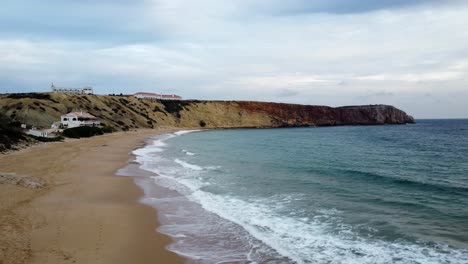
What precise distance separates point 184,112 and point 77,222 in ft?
309

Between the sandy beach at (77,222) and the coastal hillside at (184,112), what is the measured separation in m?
44.3

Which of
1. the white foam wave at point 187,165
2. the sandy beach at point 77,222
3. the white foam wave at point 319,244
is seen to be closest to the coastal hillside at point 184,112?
the white foam wave at point 187,165

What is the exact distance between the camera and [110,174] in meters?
22.7

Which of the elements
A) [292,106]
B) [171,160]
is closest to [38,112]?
[171,160]

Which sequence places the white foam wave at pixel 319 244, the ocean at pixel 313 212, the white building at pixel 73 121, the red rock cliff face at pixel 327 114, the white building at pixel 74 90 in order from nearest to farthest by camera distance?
the white foam wave at pixel 319 244
the ocean at pixel 313 212
the white building at pixel 73 121
the white building at pixel 74 90
the red rock cliff face at pixel 327 114

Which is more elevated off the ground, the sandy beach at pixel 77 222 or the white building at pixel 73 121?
the white building at pixel 73 121

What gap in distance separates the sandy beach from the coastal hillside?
44.3m

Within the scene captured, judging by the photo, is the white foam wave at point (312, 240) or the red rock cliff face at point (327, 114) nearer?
the white foam wave at point (312, 240)

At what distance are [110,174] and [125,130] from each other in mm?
48854

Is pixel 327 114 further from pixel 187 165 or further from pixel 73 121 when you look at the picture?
pixel 187 165

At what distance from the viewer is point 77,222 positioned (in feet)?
39.3

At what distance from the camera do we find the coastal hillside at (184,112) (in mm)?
62831

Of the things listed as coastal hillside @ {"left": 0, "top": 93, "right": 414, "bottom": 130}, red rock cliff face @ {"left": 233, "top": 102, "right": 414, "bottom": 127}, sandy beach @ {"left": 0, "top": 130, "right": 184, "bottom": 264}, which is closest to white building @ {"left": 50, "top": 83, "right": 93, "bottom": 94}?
coastal hillside @ {"left": 0, "top": 93, "right": 414, "bottom": 130}

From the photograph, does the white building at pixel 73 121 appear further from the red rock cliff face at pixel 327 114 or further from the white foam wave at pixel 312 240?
the red rock cliff face at pixel 327 114
